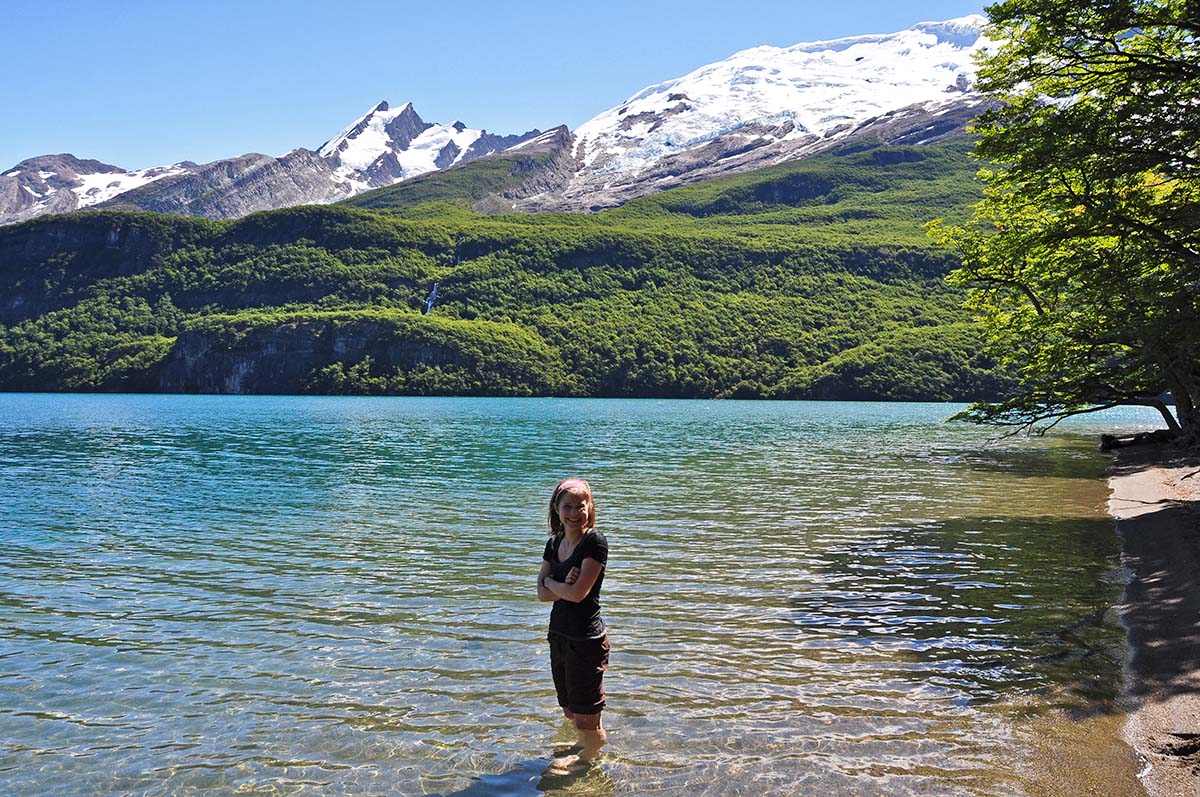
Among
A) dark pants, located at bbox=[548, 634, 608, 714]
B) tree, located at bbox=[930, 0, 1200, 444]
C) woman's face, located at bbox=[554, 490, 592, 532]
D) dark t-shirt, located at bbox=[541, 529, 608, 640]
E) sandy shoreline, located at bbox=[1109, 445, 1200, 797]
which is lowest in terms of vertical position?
sandy shoreline, located at bbox=[1109, 445, 1200, 797]

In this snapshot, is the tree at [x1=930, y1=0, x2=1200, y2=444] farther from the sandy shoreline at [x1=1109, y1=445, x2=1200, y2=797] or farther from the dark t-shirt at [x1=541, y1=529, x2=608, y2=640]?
the dark t-shirt at [x1=541, y1=529, x2=608, y2=640]

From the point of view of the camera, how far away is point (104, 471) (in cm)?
4150

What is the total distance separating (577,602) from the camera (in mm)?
8500

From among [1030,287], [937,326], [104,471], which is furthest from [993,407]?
[937,326]

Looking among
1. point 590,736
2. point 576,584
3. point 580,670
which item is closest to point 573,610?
point 576,584

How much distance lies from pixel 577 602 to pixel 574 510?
87 centimetres

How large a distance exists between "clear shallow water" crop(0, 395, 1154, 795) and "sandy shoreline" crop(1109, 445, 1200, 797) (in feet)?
1.03

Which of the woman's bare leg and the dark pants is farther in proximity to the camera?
the woman's bare leg

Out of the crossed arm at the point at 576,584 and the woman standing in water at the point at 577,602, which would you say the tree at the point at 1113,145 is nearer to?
the woman standing in water at the point at 577,602

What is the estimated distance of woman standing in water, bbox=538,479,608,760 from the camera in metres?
8.35

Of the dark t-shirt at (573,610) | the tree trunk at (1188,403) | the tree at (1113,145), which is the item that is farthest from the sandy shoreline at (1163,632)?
the dark t-shirt at (573,610)

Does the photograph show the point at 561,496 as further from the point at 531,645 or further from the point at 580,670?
the point at 531,645

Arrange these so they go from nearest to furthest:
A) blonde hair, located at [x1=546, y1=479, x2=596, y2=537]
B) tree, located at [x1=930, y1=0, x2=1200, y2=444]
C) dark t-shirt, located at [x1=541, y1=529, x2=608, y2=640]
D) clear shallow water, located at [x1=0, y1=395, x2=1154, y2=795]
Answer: blonde hair, located at [x1=546, y1=479, x2=596, y2=537]
dark t-shirt, located at [x1=541, y1=529, x2=608, y2=640]
clear shallow water, located at [x1=0, y1=395, x2=1154, y2=795]
tree, located at [x1=930, y1=0, x2=1200, y2=444]

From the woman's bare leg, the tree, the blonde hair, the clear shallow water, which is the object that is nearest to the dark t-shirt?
the blonde hair
